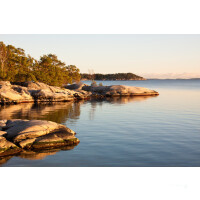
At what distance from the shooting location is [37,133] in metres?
17.5

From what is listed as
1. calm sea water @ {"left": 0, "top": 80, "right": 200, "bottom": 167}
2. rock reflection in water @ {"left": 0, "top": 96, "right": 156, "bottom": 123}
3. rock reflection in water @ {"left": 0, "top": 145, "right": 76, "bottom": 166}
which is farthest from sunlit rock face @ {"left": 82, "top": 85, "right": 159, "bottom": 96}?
rock reflection in water @ {"left": 0, "top": 145, "right": 76, "bottom": 166}

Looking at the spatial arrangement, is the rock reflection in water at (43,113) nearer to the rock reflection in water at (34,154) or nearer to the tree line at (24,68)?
the rock reflection in water at (34,154)

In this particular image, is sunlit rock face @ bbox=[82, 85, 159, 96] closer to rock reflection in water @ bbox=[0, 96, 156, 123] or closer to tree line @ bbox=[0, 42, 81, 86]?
tree line @ bbox=[0, 42, 81, 86]

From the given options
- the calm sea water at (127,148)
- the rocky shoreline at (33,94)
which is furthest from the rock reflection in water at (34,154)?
the rocky shoreline at (33,94)

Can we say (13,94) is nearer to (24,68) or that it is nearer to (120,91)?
(24,68)

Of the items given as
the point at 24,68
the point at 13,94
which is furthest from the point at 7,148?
the point at 24,68

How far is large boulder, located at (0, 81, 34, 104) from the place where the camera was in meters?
46.1

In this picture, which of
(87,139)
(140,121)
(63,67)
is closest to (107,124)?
(140,121)

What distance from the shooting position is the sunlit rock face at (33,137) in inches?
635

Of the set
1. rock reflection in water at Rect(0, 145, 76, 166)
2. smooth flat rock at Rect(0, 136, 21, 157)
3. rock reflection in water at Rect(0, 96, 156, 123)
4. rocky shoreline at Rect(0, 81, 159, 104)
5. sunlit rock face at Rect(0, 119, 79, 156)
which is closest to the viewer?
rock reflection in water at Rect(0, 145, 76, 166)

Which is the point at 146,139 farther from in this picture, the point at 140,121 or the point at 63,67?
the point at 63,67

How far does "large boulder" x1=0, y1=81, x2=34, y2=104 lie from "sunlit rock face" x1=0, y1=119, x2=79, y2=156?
28464 mm

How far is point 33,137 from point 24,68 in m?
49.6

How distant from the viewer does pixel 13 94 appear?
47781 millimetres
